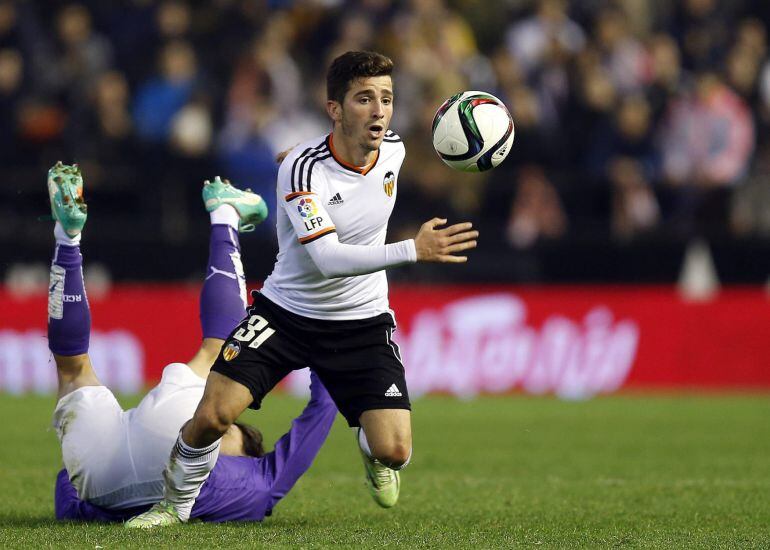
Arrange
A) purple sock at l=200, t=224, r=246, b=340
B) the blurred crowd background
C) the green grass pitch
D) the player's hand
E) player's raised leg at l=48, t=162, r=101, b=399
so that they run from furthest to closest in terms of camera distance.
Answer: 1. the blurred crowd background
2. purple sock at l=200, t=224, r=246, b=340
3. player's raised leg at l=48, t=162, r=101, b=399
4. the green grass pitch
5. the player's hand

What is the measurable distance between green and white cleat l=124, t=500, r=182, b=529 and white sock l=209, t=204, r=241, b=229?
1923 mm

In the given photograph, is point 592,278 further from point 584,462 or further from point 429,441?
point 584,462

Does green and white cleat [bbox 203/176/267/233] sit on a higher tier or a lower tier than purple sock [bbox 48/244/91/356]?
higher

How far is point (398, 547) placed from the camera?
19.3ft

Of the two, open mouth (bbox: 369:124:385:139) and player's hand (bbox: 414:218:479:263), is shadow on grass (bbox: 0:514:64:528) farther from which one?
open mouth (bbox: 369:124:385:139)

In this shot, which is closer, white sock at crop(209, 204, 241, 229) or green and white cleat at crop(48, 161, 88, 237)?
green and white cleat at crop(48, 161, 88, 237)

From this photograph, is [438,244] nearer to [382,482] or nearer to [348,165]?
[348,165]

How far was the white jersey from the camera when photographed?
6.45 meters

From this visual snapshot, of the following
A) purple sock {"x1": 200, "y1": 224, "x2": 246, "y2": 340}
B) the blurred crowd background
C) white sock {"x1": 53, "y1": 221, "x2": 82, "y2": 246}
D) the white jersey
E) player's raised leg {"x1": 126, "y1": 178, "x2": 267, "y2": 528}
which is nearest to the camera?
player's raised leg {"x1": 126, "y1": 178, "x2": 267, "y2": 528}

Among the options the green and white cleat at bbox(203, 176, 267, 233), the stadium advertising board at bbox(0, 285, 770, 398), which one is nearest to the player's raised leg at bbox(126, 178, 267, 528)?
the green and white cleat at bbox(203, 176, 267, 233)

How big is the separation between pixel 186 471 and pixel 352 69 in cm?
206

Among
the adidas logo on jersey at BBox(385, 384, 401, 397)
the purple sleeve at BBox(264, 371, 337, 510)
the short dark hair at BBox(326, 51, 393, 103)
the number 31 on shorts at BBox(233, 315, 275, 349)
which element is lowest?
the purple sleeve at BBox(264, 371, 337, 510)

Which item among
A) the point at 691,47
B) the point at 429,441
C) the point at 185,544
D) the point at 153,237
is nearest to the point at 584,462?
the point at 429,441

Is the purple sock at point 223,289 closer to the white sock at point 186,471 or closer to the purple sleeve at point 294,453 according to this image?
the purple sleeve at point 294,453
